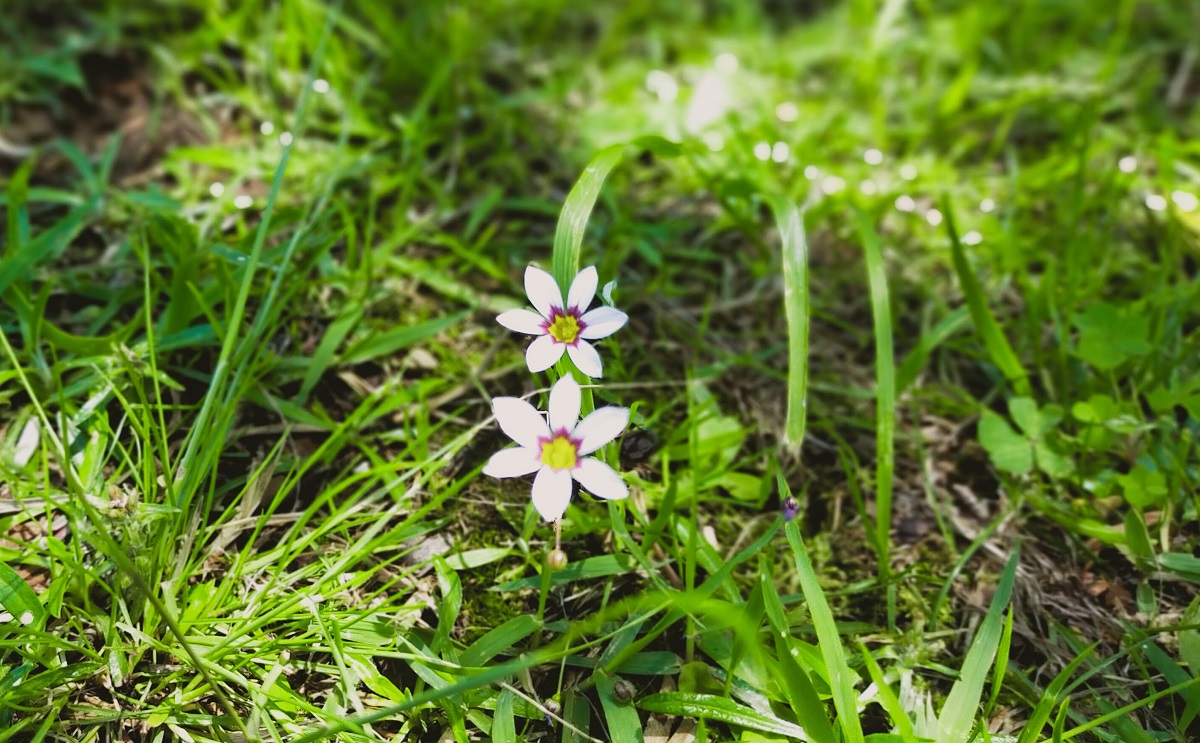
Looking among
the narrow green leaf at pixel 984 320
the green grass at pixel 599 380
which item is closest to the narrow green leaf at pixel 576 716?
the green grass at pixel 599 380

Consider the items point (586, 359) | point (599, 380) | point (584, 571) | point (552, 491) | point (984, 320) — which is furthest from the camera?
point (984, 320)

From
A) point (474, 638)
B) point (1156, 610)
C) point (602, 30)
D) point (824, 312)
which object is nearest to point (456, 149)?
point (602, 30)

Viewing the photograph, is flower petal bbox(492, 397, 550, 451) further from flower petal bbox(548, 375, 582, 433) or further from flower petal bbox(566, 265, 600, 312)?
flower petal bbox(566, 265, 600, 312)

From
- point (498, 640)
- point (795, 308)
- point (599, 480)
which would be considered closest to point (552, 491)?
point (599, 480)

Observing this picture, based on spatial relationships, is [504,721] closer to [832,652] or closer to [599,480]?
[599,480]

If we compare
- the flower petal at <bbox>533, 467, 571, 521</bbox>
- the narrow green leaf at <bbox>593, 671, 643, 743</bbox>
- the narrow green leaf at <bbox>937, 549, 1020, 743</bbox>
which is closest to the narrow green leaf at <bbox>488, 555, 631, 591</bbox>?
the narrow green leaf at <bbox>593, 671, 643, 743</bbox>

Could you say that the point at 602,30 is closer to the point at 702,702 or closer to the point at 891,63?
the point at 891,63
